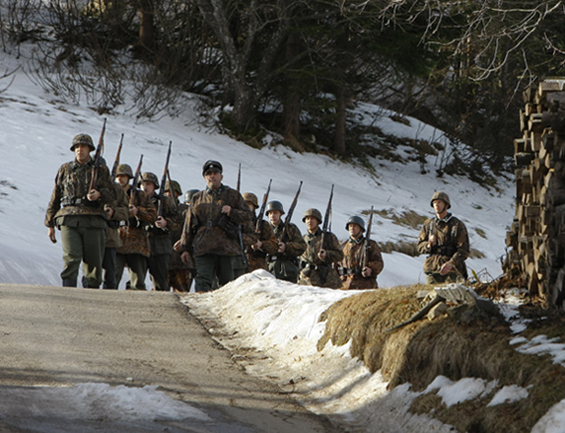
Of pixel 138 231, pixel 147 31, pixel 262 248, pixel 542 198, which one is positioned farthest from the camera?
pixel 147 31

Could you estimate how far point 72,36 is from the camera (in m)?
27.1

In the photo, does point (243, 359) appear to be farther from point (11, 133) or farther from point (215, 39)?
point (215, 39)

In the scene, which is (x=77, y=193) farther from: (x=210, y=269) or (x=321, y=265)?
(x=321, y=265)

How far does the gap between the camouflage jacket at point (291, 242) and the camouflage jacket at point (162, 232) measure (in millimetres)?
Answer: 1733

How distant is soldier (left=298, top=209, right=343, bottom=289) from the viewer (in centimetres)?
1286

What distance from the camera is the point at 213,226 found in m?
10.9

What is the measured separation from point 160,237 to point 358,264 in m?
2.99

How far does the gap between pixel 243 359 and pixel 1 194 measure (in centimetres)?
971

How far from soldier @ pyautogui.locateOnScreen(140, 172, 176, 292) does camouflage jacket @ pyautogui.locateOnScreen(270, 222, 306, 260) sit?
5.68 ft

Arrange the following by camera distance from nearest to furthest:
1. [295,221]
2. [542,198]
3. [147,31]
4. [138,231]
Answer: [542,198], [138,231], [295,221], [147,31]

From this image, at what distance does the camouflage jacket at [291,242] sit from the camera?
13453 millimetres

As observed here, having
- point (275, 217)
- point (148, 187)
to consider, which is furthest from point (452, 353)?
point (275, 217)

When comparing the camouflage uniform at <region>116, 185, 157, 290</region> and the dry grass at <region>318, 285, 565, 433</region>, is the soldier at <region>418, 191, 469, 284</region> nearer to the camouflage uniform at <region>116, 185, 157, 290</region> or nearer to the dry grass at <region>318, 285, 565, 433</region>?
the camouflage uniform at <region>116, 185, 157, 290</region>

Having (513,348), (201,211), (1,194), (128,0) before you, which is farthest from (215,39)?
(513,348)
